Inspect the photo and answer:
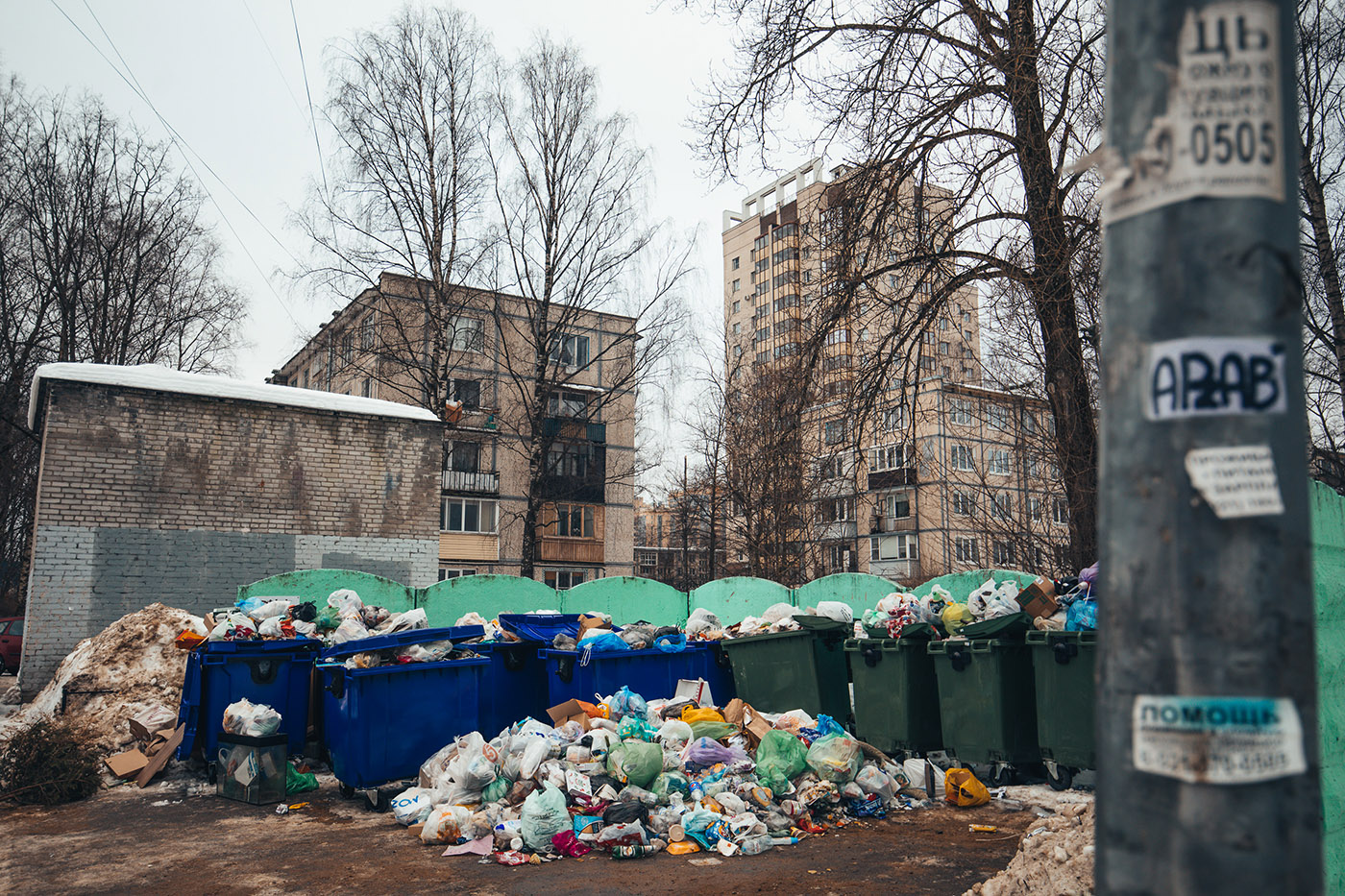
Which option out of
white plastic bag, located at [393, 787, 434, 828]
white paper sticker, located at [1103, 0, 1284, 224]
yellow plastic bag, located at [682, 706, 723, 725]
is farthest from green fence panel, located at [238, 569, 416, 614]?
white paper sticker, located at [1103, 0, 1284, 224]

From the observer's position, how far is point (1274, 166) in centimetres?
116

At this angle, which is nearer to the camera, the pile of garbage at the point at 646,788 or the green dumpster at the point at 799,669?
the pile of garbage at the point at 646,788

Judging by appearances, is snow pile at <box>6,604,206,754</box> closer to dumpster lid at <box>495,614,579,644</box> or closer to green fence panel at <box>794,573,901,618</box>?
dumpster lid at <box>495,614,579,644</box>

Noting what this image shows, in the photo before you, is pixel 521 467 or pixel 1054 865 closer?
pixel 1054 865

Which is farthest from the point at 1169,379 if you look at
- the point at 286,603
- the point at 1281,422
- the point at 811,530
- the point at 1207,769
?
the point at 811,530

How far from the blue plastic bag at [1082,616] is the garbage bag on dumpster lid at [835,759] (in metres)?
2.05

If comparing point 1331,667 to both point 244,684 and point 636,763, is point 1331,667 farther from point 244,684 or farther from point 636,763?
point 244,684

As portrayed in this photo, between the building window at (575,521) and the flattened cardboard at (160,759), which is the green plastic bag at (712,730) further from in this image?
the building window at (575,521)

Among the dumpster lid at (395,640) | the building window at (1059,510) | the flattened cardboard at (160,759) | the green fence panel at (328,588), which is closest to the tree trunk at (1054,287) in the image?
the building window at (1059,510)

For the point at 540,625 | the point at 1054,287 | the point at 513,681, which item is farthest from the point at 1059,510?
the point at 513,681

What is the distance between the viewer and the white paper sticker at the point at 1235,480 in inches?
43.4

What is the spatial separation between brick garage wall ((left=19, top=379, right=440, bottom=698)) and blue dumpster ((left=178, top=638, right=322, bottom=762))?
6.19 m

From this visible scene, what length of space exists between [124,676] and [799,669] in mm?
7886

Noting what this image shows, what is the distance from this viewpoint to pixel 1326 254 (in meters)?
12.7
